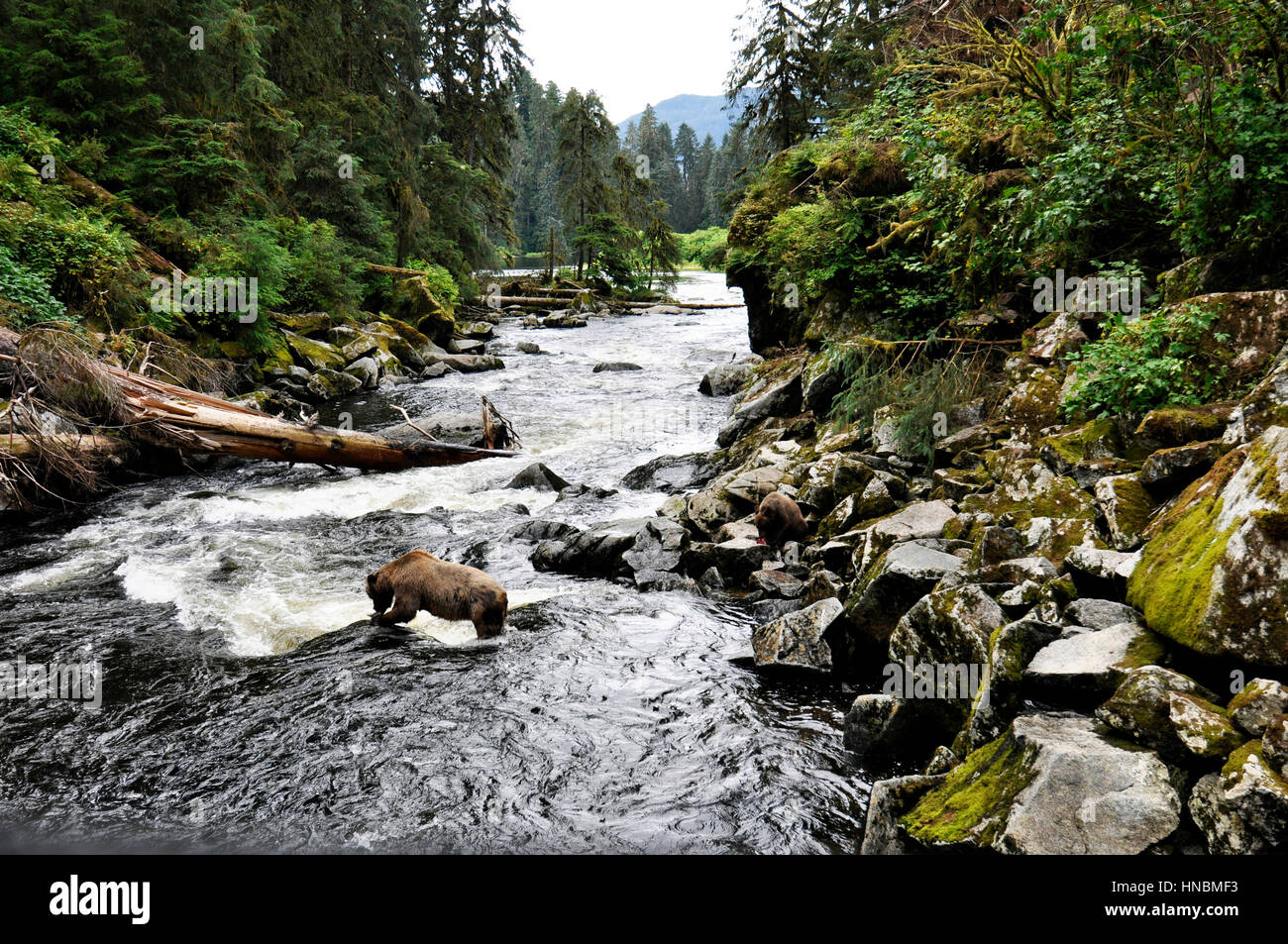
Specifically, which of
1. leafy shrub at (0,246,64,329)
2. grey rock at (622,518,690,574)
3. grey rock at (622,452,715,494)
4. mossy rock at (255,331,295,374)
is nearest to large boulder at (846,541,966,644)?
grey rock at (622,518,690,574)

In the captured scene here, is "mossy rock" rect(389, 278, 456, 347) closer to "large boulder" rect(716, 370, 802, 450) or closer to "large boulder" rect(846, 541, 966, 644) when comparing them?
"large boulder" rect(716, 370, 802, 450)

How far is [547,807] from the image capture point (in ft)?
15.9

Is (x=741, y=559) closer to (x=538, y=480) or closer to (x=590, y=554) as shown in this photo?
(x=590, y=554)

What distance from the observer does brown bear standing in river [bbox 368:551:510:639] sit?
24.2 feet

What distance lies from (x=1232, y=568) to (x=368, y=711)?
238 inches

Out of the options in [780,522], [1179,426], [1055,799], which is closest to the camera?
[1055,799]

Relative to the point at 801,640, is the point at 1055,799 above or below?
above

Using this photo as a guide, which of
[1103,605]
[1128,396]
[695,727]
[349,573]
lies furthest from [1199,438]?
[349,573]

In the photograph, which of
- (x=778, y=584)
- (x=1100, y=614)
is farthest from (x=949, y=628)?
(x=778, y=584)

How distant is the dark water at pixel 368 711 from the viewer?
469 centimetres

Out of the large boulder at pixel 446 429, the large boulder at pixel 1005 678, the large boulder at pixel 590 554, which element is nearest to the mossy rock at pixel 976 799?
the large boulder at pixel 1005 678

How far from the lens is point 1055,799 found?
3.21m

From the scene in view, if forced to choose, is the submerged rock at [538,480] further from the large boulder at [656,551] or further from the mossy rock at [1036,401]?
the mossy rock at [1036,401]

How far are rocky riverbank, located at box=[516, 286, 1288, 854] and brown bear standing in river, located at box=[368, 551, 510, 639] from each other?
2090mm
